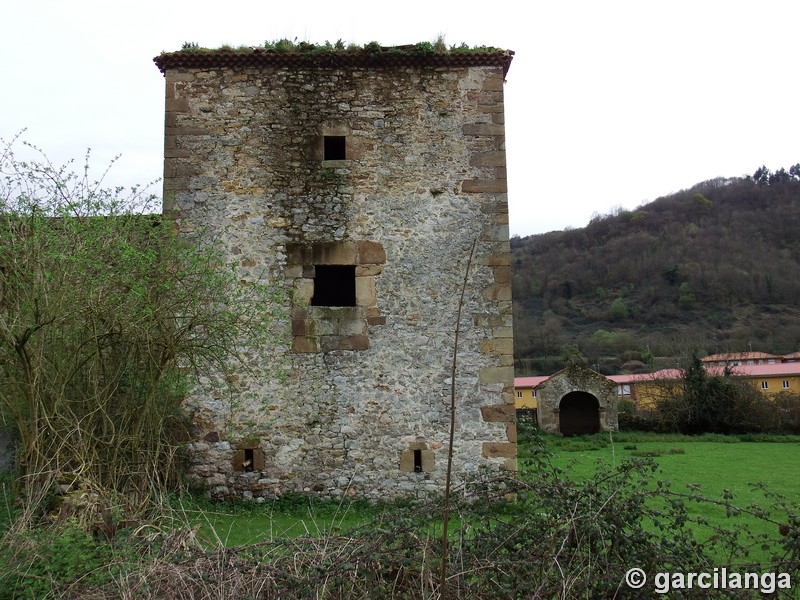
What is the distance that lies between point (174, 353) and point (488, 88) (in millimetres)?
5777

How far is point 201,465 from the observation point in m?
8.95

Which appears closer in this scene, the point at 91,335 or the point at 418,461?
the point at 91,335

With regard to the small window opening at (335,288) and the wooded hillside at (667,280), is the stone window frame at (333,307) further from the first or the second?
the wooded hillside at (667,280)

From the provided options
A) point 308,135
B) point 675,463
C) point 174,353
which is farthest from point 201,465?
point 675,463

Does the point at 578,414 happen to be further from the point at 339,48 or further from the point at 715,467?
the point at 339,48

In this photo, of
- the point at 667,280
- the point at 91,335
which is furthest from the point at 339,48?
the point at 667,280

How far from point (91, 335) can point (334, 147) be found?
4374 mm

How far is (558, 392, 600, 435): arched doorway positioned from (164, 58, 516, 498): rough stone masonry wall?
18.4m

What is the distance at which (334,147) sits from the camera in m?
9.72

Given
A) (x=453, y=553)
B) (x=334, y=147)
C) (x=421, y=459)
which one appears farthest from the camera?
(x=334, y=147)

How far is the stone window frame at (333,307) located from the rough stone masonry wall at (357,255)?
19 millimetres

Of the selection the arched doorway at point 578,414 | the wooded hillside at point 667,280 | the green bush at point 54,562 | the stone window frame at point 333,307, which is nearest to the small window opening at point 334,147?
the stone window frame at point 333,307

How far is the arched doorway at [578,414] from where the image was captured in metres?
26.5

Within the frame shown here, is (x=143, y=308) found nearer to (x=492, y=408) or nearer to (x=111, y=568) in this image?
(x=111, y=568)
